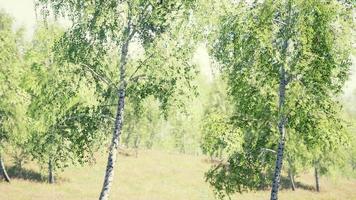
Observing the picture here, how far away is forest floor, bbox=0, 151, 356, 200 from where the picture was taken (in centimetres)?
3559

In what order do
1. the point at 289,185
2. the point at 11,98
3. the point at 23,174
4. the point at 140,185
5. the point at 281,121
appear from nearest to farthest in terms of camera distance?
1. the point at 281,121
2. the point at 11,98
3. the point at 23,174
4. the point at 140,185
5. the point at 289,185

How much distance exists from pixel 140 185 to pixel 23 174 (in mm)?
12177

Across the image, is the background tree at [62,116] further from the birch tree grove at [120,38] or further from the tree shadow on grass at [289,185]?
the tree shadow on grass at [289,185]

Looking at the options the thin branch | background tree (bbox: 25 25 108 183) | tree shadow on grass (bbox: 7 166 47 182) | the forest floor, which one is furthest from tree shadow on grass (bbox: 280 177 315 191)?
background tree (bbox: 25 25 108 183)

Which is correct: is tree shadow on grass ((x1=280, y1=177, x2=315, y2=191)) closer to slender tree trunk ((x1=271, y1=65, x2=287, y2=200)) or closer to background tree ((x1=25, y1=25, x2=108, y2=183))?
slender tree trunk ((x1=271, y1=65, x2=287, y2=200))

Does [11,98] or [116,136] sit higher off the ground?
[11,98]

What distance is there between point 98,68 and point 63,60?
1537mm

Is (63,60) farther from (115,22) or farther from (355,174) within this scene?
(355,174)

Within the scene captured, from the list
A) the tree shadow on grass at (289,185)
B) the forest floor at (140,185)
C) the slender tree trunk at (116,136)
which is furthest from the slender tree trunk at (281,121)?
the tree shadow on grass at (289,185)

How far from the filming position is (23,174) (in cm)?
3912

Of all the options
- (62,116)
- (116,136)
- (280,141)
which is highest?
(62,116)

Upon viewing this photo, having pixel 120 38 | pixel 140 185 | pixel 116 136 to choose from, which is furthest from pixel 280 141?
pixel 140 185

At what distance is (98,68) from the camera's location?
49.8 feet

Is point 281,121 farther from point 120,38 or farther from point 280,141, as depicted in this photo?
point 120,38
